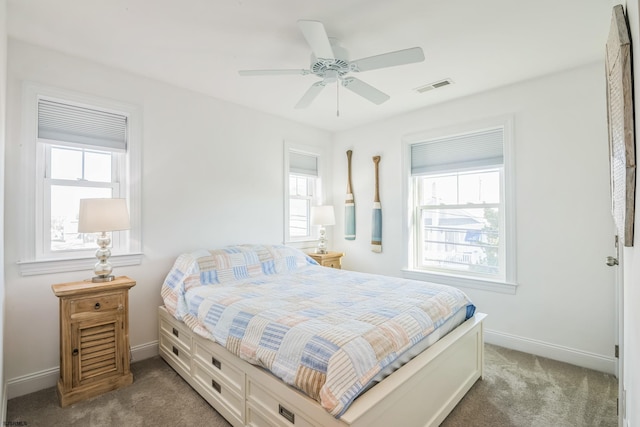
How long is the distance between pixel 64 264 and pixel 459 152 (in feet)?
13.1

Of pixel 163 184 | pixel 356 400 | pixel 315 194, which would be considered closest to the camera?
pixel 356 400

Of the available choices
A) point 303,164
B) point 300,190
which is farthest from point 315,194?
point 303,164

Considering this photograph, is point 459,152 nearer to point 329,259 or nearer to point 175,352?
point 329,259

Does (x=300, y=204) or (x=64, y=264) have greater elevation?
(x=300, y=204)

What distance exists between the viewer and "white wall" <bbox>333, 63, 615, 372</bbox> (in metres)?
2.71

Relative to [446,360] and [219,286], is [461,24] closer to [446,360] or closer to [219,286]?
[446,360]

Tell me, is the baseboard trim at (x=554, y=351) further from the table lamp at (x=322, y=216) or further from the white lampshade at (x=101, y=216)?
the white lampshade at (x=101, y=216)

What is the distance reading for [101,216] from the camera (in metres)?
2.34


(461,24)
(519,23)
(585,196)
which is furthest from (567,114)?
(461,24)

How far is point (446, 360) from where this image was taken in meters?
2.06

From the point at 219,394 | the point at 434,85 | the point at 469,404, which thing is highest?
the point at 434,85

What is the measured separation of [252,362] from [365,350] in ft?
2.24

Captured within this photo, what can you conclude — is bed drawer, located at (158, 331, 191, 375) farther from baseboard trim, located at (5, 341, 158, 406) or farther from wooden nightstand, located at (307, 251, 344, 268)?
wooden nightstand, located at (307, 251, 344, 268)

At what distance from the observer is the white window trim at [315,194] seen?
13.8 feet
